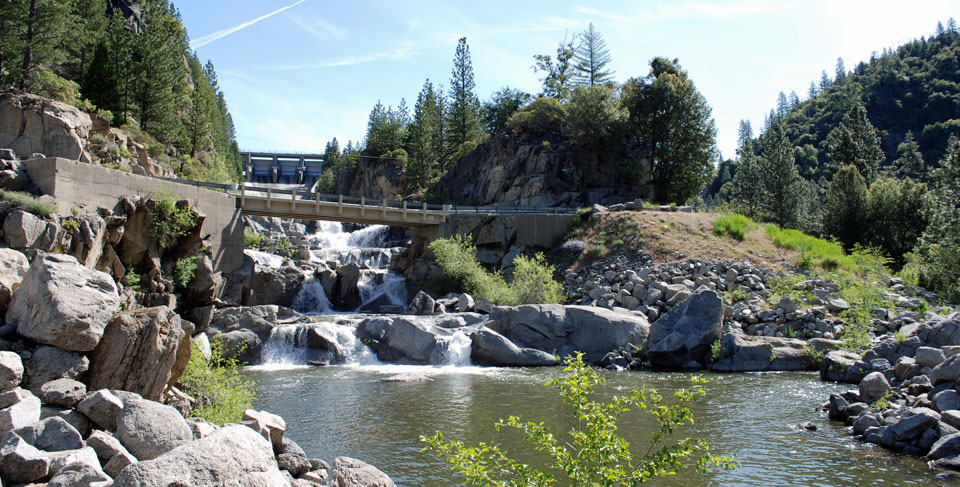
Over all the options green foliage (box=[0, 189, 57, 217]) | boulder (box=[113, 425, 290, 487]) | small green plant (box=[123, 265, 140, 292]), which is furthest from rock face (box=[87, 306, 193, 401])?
small green plant (box=[123, 265, 140, 292])

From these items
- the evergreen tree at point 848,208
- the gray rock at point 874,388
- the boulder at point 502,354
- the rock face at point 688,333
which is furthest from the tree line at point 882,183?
the boulder at point 502,354

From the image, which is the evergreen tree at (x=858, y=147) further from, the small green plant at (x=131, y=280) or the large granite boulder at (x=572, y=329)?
the small green plant at (x=131, y=280)

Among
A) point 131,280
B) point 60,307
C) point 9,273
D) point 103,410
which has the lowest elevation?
point 103,410

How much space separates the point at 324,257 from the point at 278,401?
1132 inches

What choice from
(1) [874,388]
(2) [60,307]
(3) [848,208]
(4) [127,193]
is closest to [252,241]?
(4) [127,193]

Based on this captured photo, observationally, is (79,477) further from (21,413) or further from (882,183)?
(882,183)

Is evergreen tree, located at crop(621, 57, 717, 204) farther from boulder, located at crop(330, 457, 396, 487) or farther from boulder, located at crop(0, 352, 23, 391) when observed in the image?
boulder, located at crop(0, 352, 23, 391)

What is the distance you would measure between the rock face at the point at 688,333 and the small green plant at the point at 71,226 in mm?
19134

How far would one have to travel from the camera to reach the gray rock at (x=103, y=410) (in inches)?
295

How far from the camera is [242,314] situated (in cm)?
2428

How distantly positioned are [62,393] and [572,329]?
1840 centimetres

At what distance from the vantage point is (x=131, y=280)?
68.0ft

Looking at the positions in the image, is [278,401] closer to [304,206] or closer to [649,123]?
[304,206]

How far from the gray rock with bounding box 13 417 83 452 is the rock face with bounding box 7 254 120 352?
70.3 inches
